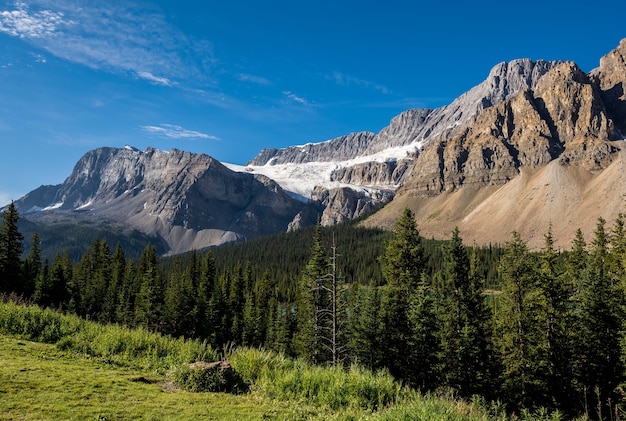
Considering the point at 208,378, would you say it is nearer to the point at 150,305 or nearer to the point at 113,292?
the point at 150,305

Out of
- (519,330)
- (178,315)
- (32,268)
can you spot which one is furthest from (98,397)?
(32,268)

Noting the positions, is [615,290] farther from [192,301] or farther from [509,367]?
[192,301]

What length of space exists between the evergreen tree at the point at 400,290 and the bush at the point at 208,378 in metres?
21.6

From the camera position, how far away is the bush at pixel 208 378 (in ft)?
36.8

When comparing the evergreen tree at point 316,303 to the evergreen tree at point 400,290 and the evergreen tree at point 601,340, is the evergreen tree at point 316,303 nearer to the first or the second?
the evergreen tree at point 400,290

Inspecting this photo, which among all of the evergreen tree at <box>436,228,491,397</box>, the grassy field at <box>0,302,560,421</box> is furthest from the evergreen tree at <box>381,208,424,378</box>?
the grassy field at <box>0,302,560,421</box>

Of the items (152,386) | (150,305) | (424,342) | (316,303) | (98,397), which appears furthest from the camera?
(150,305)

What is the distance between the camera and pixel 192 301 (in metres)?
60.0

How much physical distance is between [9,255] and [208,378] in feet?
176

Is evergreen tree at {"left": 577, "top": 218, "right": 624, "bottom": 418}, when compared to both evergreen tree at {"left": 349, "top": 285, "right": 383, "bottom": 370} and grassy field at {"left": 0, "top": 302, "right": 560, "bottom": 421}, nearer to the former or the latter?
evergreen tree at {"left": 349, "top": 285, "right": 383, "bottom": 370}

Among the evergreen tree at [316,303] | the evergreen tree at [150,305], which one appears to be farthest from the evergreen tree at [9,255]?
the evergreen tree at [316,303]

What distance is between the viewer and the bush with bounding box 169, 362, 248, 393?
36.8ft

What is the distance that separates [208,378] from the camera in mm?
11352

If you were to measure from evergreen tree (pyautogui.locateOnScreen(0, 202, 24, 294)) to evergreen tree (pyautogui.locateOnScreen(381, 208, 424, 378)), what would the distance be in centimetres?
4748
